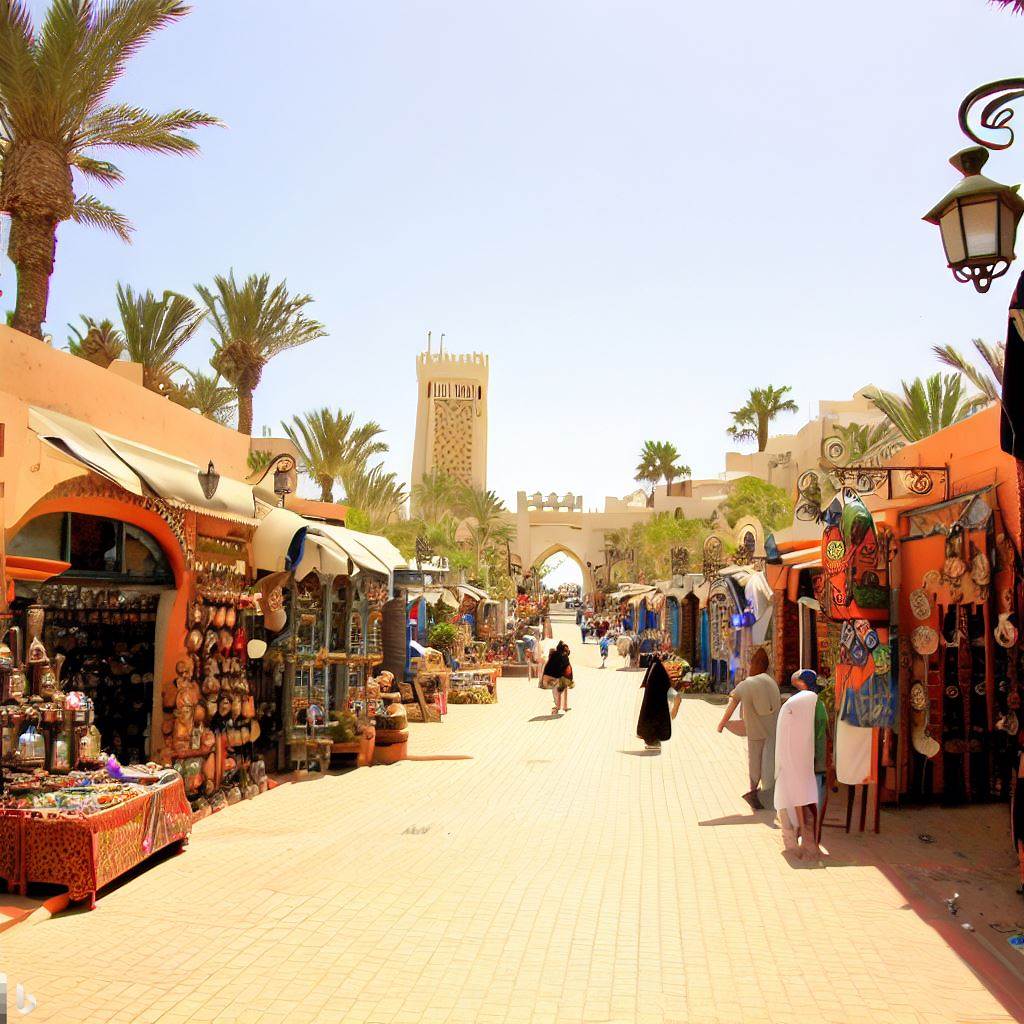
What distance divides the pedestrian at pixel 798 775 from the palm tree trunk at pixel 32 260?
932 cm

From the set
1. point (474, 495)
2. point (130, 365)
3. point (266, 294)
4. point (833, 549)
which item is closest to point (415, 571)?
point (130, 365)

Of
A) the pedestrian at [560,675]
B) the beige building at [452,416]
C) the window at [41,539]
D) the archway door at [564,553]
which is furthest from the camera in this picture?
the archway door at [564,553]

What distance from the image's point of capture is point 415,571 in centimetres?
1722

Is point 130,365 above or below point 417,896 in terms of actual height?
above

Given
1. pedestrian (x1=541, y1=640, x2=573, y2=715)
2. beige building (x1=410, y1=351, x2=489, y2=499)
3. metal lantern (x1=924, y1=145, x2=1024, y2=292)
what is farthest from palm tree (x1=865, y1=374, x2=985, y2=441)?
beige building (x1=410, y1=351, x2=489, y2=499)

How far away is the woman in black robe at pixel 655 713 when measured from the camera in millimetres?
13070

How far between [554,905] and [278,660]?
226 inches

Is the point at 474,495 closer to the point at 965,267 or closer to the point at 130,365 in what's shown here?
the point at 130,365

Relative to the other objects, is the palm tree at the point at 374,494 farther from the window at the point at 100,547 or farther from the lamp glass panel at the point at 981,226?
the lamp glass panel at the point at 981,226

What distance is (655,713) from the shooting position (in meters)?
13.1

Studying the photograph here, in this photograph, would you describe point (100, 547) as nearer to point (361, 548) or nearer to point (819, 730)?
point (361, 548)

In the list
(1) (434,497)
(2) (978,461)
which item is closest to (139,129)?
(2) (978,461)

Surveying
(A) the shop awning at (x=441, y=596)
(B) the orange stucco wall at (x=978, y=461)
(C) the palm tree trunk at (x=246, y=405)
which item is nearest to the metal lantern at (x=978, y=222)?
(B) the orange stucco wall at (x=978, y=461)

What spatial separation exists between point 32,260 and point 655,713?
9353 mm
